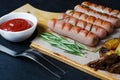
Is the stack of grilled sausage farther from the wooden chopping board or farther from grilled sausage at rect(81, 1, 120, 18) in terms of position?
the wooden chopping board

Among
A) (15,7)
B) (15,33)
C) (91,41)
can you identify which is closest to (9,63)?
(15,33)

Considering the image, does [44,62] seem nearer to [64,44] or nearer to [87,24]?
[64,44]

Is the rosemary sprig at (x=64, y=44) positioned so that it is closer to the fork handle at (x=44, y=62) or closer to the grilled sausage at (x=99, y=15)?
the fork handle at (x=44, y=62)

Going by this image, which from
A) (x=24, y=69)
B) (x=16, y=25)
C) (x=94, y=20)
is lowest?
(x=24, y=69)

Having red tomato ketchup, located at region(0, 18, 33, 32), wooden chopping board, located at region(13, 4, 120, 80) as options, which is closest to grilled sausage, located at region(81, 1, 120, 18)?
wooden chopping board, located at region(13, 4, 120, 80)

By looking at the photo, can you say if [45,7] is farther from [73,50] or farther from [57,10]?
[73,50]

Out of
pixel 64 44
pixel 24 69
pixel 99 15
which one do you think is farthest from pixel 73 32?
pixel 24 69

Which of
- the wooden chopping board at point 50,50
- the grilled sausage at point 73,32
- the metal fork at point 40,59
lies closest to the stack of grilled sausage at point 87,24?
the grilled sausage at point 73,32
